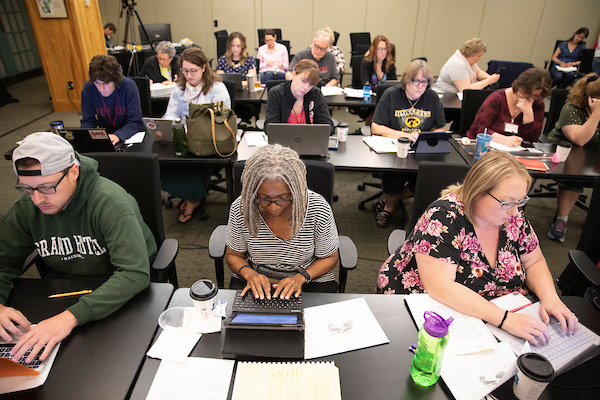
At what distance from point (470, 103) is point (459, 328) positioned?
8.80ft

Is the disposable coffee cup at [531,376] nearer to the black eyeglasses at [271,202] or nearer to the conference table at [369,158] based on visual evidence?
the black eyeglasses at [271,202]

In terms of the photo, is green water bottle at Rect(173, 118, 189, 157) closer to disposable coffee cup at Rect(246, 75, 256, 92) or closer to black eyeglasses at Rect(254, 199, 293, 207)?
black eyeglasses at Rect(254, 199, 293, 207)

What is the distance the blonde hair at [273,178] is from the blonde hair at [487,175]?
2.12 feet

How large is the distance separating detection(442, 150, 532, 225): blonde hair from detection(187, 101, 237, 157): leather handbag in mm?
1647

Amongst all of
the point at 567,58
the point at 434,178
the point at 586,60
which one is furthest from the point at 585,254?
the point at 567,58

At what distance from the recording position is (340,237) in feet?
5.99

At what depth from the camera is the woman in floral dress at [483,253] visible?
133 cm

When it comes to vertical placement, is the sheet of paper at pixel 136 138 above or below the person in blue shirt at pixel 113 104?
below

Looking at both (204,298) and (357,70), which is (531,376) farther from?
(357,70)

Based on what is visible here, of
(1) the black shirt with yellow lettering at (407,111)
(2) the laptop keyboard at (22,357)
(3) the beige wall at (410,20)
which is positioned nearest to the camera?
(2) the laptop keyboard at (22,357)

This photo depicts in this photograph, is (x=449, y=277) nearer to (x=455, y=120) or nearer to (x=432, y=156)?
(x=432, y=156)

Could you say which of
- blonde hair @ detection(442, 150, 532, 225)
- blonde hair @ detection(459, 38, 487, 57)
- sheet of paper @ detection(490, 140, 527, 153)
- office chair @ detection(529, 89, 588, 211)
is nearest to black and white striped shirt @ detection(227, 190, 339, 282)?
blonde hair @ detection(442, 150, 532, 225)

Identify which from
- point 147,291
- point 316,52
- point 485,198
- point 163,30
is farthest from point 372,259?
point 163,30

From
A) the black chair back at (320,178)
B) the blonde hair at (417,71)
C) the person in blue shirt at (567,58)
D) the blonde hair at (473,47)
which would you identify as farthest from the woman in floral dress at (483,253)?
the person in blue shirt at (567,58)
